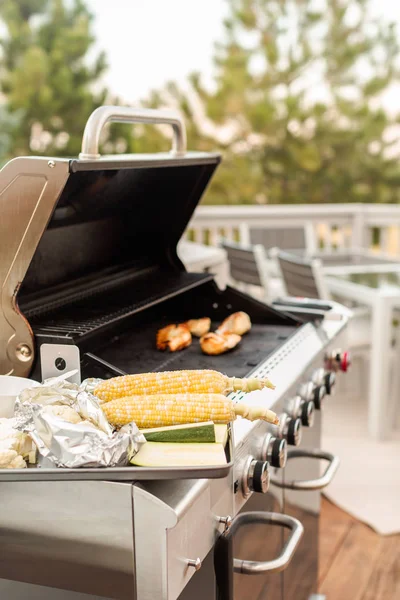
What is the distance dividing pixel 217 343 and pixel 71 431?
28.1 inches

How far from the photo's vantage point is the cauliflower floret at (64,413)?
0.97 m

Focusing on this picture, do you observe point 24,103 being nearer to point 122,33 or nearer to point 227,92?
point 122,33

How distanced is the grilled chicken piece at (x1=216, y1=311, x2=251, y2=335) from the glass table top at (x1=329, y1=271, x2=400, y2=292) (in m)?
1.88

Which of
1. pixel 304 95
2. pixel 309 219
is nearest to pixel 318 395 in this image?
pixel 309 219

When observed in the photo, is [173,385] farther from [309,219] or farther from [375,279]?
[309,219]

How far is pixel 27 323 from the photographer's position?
123 cm

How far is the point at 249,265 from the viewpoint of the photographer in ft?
12.8

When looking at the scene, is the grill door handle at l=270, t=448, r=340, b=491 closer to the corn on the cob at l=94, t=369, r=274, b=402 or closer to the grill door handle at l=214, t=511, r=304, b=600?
the grill door handle at l=214, t=511, r=304, b=600

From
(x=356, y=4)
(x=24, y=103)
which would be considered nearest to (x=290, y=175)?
(x=356, y=4)

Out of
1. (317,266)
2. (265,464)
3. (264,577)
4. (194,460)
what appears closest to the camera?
(194,460)

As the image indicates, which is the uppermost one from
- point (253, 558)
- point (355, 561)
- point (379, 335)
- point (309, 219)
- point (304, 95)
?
point (304, 95)

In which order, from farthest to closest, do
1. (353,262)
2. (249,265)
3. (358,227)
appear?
1. (358,227)
2. (353,262)
3. (249,265)

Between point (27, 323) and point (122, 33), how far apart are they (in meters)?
13.9

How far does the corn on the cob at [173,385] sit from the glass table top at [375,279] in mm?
2509
